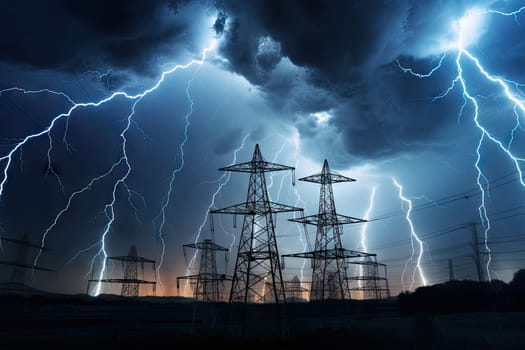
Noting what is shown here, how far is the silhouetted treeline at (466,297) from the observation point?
43.5 metres

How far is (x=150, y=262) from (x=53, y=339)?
42.5 meters

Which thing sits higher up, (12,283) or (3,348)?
(12,283)

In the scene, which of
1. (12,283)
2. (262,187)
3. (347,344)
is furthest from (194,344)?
(12,283)

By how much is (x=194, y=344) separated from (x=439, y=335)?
1244 centimetres

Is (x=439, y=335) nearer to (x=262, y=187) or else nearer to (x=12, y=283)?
(x=262, y=187)

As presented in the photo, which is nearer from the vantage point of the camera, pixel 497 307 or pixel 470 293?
pixel 497 307

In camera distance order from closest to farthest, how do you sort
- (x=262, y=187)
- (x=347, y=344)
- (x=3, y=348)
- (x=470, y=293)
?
(x=3, y=348) < (x=347, y=344) < (x=262, y=187) < (x=470, y=293)

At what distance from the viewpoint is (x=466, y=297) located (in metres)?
47.0

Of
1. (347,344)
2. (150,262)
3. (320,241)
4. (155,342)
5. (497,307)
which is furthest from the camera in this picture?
(150,262)

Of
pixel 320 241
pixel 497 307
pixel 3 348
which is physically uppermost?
pixel 320 241

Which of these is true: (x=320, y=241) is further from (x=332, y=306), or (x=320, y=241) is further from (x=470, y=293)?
(x=470, y=293)

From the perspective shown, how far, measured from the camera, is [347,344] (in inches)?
785

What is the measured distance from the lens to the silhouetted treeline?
143 feet

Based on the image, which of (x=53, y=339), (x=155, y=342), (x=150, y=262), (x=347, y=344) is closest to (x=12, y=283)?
(x=150, y=262)
